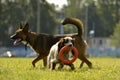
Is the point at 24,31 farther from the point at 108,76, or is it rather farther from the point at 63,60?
the point at 108,76

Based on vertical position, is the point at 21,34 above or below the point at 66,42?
above

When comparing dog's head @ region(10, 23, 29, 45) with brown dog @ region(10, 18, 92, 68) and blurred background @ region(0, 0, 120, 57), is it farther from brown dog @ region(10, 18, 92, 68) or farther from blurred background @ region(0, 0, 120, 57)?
blurred background @ region(0, 0, 120, 57)

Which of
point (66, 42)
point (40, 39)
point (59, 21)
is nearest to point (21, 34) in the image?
point (40, 39)

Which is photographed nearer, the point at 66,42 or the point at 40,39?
the point at 66,42

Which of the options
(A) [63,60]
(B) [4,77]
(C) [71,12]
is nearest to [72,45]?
(A) [63,60]

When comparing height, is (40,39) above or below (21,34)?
below

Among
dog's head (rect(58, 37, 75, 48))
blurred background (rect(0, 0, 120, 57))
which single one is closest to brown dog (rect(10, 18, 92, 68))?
dog's head (rect(58, 37, 75, 48))

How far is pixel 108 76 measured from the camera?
43.1ft

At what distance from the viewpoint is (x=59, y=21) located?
107938mm

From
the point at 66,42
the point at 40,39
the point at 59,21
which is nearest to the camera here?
the point at 66,42

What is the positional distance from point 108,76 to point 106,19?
10238 cm

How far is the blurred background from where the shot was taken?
73.1 metres

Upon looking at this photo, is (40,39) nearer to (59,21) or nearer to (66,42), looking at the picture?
(66,42)

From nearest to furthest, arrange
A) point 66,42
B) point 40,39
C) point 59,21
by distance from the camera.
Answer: point 66,42 < point 40,39 < point 59,21
